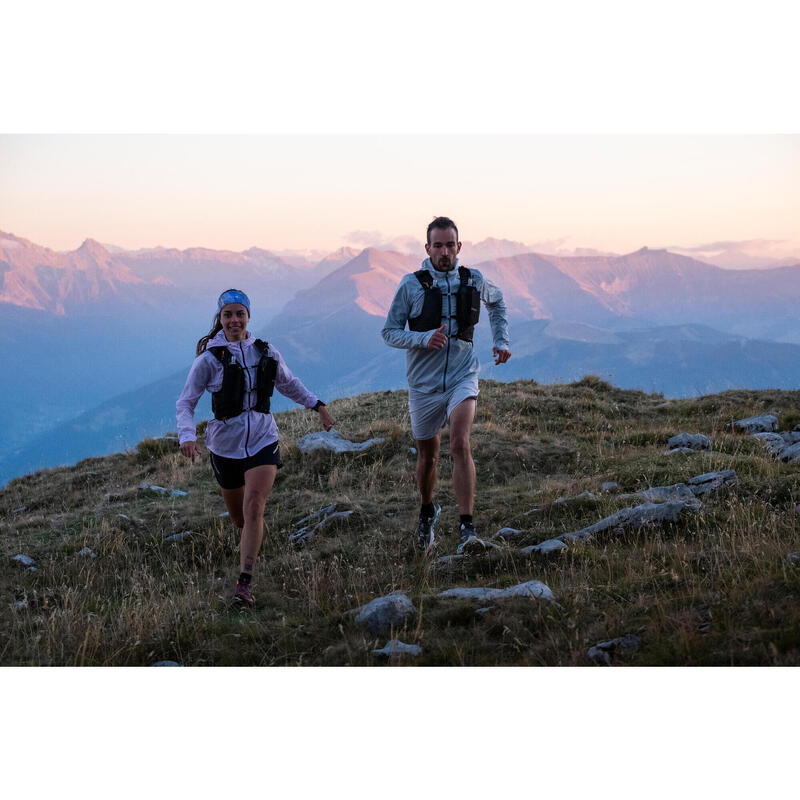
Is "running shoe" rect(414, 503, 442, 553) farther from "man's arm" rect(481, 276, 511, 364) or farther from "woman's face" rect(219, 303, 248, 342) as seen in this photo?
"woman's face" rect(219, 303, 248, 342)

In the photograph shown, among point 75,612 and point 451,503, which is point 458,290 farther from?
point 75,612

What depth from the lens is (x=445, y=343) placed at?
22.3 ft

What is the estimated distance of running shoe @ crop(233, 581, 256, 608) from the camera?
19.6 feet

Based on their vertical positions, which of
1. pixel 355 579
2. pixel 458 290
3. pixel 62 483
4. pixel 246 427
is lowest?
pixel 62 483

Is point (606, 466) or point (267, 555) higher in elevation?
point (606, 466)

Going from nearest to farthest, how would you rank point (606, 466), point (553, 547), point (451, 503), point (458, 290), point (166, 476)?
point (553, 547) < point (458, 290) < point (451, 503) < point (606, 466) < point (166, 476)

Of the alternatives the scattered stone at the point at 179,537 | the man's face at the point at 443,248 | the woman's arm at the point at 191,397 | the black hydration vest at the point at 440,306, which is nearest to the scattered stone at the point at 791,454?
the black hydration vest at the point at 440,306

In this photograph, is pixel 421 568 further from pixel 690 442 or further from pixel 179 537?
pixel 690 442

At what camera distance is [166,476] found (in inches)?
502

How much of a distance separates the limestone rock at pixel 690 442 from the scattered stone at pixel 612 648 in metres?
6.68

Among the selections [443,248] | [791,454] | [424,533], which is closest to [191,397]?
[424,533]

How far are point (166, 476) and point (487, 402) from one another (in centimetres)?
685

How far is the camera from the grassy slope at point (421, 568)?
458 centimetres

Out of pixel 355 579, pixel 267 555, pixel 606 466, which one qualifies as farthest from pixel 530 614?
pixel 606 466
